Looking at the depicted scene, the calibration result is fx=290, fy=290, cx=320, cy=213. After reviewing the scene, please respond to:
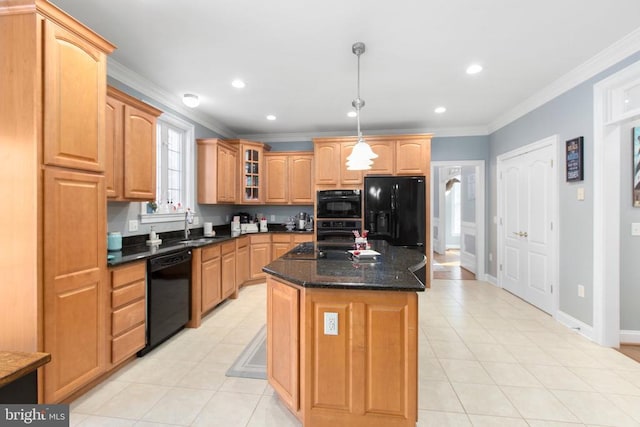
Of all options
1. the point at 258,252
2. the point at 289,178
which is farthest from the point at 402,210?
the point at 258,252

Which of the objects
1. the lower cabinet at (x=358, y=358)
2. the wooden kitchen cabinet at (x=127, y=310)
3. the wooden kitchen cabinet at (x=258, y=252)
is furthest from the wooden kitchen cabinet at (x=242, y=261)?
the lower cabinet at (x=358, y=358)

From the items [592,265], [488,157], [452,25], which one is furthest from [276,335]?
[488,157]

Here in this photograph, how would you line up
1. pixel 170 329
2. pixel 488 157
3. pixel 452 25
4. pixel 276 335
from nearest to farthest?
pixel 276 335
pixel 452 25
pixel 170 329
pixel 488 157

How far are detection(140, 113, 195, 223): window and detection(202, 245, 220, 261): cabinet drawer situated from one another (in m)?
0.69

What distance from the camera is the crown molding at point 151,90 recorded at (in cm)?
285

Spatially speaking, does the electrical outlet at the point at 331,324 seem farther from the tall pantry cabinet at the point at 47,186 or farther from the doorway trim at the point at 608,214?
the doorway trim at the point at 608,214

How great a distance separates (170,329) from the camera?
2.84m

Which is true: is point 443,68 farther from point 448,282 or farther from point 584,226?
point 448,282

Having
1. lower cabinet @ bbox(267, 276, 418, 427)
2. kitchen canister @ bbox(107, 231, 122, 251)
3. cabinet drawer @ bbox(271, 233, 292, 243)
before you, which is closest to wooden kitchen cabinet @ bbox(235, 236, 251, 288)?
cabinet drawer @ bbox(271, 233, 292, 243)

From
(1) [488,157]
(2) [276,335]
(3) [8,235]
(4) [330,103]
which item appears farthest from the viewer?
(1) [488,157]

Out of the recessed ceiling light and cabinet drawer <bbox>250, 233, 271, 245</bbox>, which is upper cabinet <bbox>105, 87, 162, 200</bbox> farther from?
the recessed ceiling light

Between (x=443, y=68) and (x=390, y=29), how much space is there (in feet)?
3.10

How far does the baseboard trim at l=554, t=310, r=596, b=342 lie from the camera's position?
286 centimetres

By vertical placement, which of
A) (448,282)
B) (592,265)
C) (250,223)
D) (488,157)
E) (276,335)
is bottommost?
(448,282)
